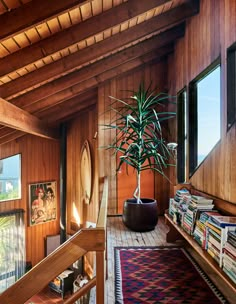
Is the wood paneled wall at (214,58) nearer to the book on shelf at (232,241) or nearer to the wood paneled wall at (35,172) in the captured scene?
the book on shelf at (232,241)

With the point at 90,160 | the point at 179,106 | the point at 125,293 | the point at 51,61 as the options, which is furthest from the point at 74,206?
the point at 125,293

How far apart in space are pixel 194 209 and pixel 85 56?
2.39 metres

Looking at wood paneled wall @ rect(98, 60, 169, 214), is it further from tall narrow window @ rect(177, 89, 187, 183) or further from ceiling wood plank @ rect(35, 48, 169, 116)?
tall narrow window @ rect(177, 89, 187, 183)

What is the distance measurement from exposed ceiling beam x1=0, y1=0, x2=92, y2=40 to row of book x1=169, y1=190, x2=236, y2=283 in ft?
7.45

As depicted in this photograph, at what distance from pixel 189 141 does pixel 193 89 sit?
77 cm

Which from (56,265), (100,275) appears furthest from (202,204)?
(56,265)

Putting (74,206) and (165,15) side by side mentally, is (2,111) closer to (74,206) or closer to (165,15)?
(165,15)

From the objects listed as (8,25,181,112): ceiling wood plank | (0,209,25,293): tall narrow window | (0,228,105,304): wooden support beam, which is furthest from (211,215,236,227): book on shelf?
(0,209,25,293): tall narrow window

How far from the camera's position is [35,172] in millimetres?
7508

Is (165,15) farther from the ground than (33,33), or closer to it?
farther from the ground

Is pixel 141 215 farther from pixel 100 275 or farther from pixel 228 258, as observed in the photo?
pixel 100 275

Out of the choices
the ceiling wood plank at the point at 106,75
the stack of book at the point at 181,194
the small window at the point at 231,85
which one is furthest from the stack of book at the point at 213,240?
the ceiling wood plank at the point at 106,75

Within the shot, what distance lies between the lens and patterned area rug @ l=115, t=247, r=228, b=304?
2250mm

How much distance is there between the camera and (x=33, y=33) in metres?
2.75
